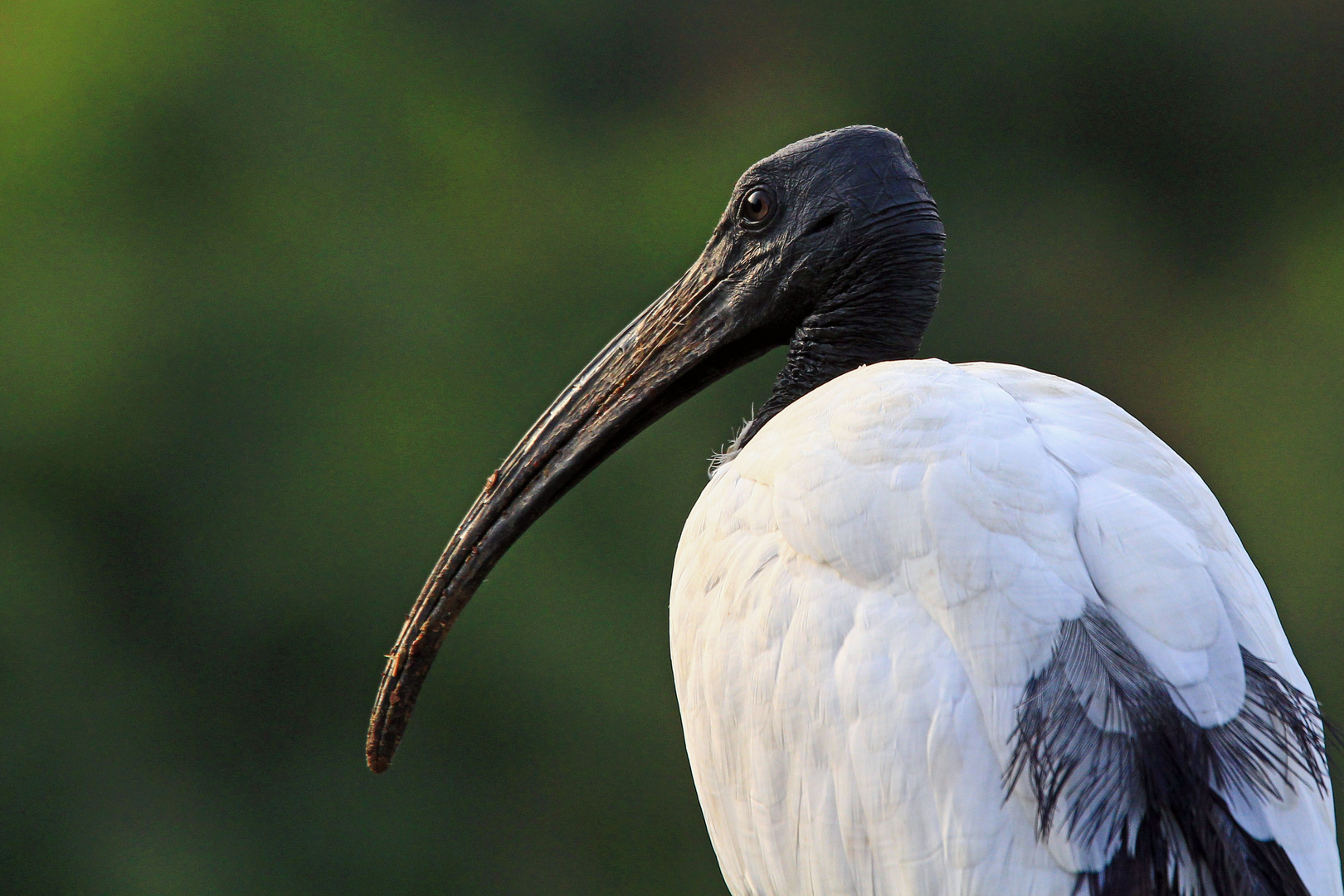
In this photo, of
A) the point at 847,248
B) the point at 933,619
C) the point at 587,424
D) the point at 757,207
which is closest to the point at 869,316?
the point at 847,248

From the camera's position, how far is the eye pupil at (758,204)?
2.72m

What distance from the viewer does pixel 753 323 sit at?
2732 millimetres

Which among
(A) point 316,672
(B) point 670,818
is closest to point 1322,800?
(B) point 670,818

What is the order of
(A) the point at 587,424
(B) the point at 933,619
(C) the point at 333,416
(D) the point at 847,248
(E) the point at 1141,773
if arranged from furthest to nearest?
1. (C) the point at 333,416
2. (A) the point at 587,424
3. (D) the point at 847,248
4. (B) the point at 933,619
5. (E) the point at 1141,773

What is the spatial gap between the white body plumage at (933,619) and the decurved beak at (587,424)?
50cm

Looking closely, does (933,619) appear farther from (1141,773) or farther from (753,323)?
(753,323)

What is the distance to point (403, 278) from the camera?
8.71 m

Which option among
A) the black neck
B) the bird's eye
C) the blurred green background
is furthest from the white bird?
the blurred green background

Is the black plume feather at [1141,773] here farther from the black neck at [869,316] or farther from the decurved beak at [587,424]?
the decurved beak at [587,424]

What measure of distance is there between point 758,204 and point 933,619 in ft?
3.64

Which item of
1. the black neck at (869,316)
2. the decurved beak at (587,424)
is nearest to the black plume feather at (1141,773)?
the black neck at (869,316)

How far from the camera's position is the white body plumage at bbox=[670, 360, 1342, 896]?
5.94 feet

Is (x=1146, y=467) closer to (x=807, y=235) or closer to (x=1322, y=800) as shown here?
(x=1322, y=800)

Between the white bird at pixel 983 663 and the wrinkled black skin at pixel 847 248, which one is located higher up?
the wrinkled black skin at pixel 847 248
